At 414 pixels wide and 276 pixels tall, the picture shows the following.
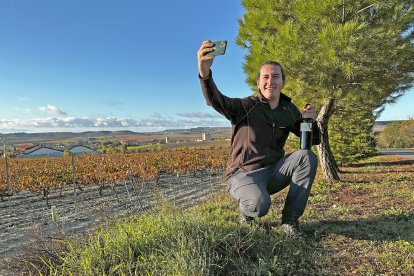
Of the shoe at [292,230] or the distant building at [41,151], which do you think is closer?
the shoe at [292,230]

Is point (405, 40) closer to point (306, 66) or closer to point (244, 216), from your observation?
point (306, 66)

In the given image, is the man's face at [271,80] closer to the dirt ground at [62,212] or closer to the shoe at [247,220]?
the shoe at [247,220]

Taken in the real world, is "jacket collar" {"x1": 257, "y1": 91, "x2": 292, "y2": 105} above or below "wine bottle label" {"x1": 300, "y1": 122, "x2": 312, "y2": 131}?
above

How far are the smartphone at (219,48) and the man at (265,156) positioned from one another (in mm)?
357

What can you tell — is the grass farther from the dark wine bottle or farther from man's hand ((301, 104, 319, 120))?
man's hand ((301, 104, 319, 120))

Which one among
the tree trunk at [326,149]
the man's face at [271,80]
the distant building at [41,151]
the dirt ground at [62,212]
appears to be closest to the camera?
the man's face at [271,80]

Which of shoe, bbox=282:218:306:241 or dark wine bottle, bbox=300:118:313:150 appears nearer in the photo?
shoe, bbox=282:218:306:241

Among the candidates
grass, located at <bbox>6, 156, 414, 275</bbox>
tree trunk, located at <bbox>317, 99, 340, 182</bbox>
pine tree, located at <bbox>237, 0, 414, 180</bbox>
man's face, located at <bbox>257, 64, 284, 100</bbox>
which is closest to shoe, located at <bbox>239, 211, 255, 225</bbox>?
grass, located at <bbox>6, 156, 414, 275</bbox>

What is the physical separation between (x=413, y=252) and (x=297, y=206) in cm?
83

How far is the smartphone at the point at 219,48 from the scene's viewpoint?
6.90 feet

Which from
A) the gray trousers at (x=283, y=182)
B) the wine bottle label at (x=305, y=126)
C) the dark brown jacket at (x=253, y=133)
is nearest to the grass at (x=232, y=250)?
the gray trousers at (x=283, y=182)

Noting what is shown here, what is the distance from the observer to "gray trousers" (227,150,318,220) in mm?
2561

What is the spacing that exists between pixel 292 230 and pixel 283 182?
406 mm

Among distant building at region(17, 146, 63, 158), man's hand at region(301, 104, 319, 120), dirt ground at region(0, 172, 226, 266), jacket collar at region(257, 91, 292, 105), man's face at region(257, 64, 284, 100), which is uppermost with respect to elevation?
man's face at region(257, 64, 284, 100)
